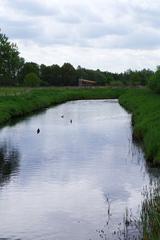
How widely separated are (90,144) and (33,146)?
12.2 feet

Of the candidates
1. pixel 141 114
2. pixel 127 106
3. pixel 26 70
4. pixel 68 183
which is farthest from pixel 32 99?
pixel 26 70

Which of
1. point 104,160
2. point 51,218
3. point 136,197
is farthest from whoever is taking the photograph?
point 104,160

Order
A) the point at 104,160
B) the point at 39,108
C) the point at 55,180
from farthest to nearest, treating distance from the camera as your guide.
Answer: the point at 39,108
the point at 104,160
the point at 55,180

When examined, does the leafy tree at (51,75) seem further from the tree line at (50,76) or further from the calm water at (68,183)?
the calm water at (68,183)

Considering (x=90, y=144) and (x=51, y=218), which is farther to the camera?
(x=90, y=144)

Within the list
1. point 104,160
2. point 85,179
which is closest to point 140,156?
point 104,160

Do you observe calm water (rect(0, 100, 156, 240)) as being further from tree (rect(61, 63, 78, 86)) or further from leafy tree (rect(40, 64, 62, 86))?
tree (rect(61, 63, 78, 86))

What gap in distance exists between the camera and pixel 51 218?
17.7 meters

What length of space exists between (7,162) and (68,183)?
6504 mm

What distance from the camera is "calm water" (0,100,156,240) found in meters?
16.8

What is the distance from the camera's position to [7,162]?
93.2 ft

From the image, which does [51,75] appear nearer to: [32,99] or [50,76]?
[50,76]

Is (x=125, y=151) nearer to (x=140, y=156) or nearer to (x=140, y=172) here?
(x=140, y=156)

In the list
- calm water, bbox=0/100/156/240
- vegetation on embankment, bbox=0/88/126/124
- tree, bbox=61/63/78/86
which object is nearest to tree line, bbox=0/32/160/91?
tree, bbox=61/63/78/86
